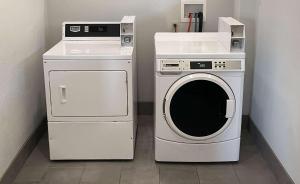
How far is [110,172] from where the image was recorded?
9.41ft

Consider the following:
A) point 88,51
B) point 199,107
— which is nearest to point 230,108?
point 199,107

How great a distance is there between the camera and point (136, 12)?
12.0 ft

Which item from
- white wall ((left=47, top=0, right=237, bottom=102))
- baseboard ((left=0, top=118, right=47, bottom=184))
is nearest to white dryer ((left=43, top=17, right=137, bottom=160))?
baseboard ((left=0, top=118, right=47, bottom=184))

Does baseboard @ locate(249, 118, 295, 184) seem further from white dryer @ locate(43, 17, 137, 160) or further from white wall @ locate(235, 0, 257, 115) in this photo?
white dryer @ locate(43, 17, 137, 160)

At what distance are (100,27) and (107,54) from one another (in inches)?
25.9

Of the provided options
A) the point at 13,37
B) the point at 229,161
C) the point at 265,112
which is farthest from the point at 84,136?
the point at 265,112

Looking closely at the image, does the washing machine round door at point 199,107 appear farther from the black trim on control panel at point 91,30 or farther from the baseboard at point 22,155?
the baseboard at point 22,155

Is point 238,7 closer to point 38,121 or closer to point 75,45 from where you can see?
point 75,45

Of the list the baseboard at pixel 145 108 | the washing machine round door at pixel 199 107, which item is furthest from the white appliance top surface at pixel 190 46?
the baseboard at pixel 145 108

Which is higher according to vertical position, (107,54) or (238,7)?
(238,7)

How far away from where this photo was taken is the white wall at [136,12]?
3633 mm

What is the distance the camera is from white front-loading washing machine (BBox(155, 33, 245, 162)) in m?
2.74

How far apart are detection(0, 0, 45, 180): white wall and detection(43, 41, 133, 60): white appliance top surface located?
0.24 metres

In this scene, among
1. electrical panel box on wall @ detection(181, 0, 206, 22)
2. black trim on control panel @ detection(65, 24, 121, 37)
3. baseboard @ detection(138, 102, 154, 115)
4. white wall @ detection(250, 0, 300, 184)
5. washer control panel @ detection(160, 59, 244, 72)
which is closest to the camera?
white wall @ detection(250, 0, 300, 184)
